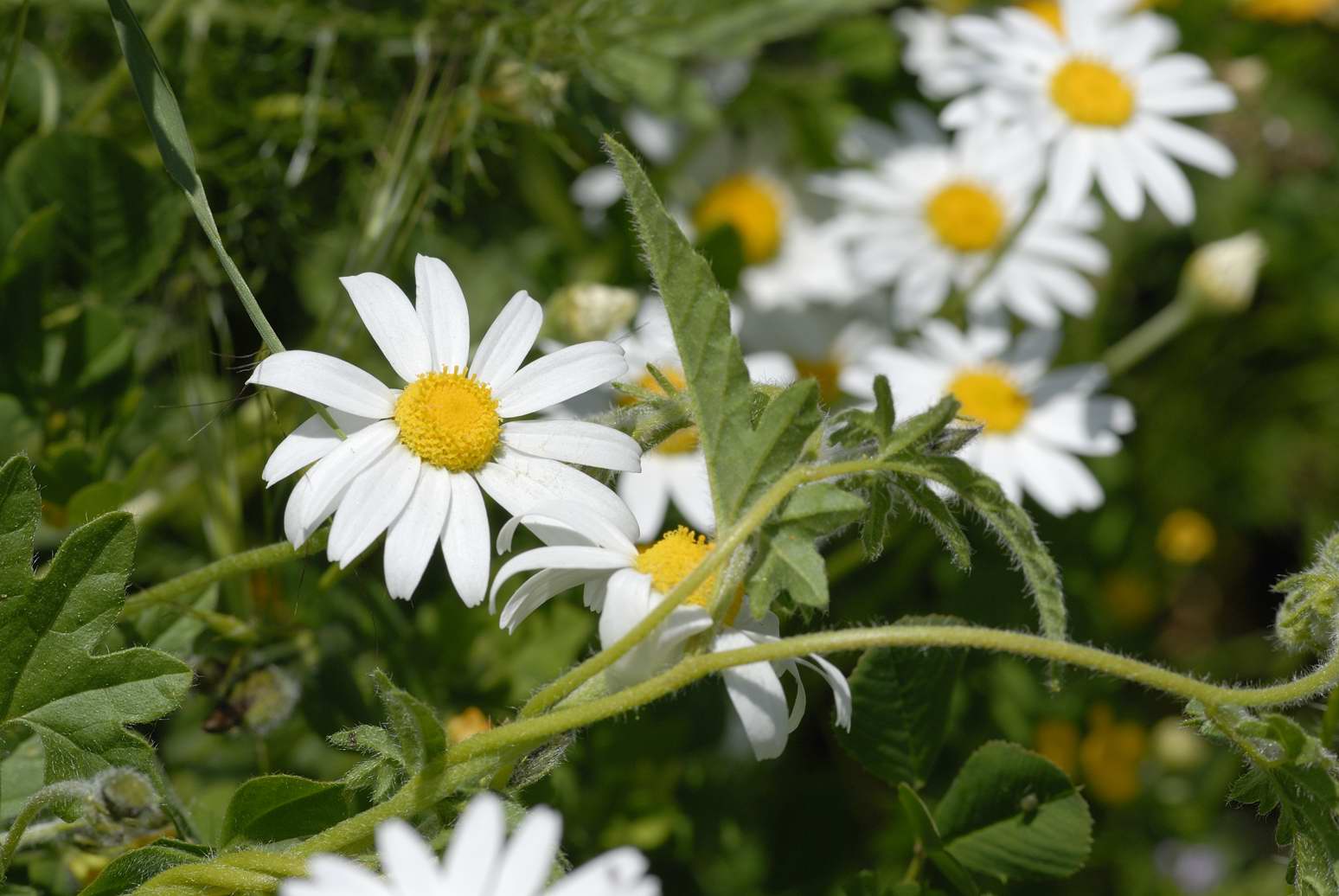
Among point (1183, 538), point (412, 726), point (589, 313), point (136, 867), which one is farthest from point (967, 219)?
point (136, 867)

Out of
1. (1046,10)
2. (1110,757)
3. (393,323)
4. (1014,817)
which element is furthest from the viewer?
(1046,10)

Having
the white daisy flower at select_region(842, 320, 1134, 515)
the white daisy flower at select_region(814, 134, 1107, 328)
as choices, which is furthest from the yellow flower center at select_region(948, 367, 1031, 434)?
the white daisy flower at select_region(814, 134, 1107, 328)

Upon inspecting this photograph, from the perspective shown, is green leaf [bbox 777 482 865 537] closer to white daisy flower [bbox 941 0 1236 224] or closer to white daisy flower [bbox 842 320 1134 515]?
white daisy flower [bbox 842 320 1134 515]

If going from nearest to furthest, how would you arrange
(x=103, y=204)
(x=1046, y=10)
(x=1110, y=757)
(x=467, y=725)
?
(x=467, y=725) → (x=103, y=204) → (x=1110, y=757) → (x=1046, y=10)

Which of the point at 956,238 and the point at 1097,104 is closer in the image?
the point at 1097,104

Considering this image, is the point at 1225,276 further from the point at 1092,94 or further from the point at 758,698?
the point at 758,698

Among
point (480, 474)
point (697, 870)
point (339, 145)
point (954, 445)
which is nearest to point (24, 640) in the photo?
point (480, 474)

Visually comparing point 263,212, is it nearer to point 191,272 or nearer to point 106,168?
point 191,272
